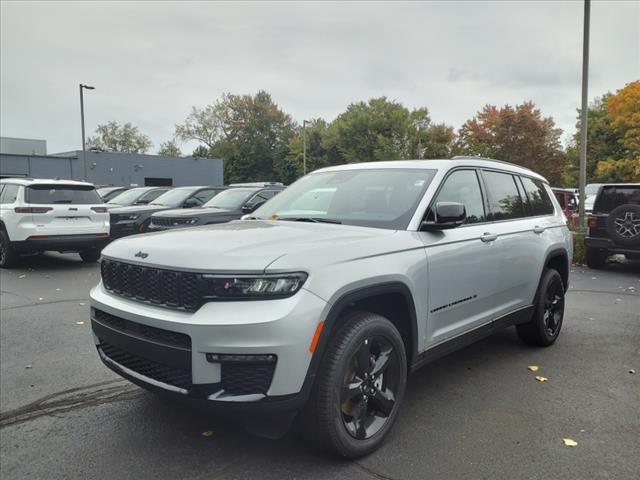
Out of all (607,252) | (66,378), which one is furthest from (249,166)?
(66,378)

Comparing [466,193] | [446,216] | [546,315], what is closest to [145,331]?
[446,216]

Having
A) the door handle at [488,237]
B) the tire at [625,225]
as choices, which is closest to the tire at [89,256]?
the door handle at [488,237]

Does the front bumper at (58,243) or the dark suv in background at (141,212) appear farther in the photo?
the dark suv in background at (141,212)

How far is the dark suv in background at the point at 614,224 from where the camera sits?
917cm

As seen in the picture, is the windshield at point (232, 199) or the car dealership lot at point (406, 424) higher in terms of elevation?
the windshield at point (232, 199)

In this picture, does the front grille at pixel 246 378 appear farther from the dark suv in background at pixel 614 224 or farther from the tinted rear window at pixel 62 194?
the tinted rear window at pixel 62 194

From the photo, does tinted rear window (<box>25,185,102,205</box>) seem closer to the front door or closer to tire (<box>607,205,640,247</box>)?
the front door

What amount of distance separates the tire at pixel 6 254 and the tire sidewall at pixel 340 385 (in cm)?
955

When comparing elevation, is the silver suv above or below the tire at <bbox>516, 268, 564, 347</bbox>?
above

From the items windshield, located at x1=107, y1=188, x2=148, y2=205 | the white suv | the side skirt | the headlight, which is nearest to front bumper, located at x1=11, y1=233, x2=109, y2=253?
the white suv

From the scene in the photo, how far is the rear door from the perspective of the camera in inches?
404

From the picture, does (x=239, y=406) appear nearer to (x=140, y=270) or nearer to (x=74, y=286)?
(x=140, y=270)

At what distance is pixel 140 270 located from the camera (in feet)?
10.0

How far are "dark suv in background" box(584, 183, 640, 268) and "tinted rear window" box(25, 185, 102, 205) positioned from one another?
10.0 metres
